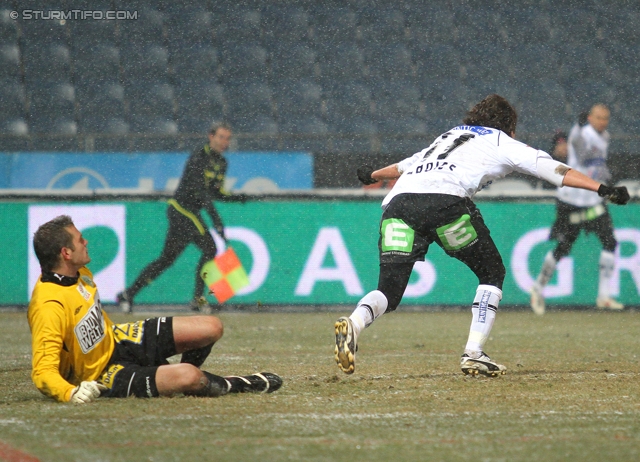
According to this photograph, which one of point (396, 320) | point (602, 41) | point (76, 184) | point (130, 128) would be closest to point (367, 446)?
point (396, 320)

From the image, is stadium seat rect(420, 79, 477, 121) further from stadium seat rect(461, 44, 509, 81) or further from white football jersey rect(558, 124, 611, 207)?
white football jersey rect(558, 124, 611, 207)

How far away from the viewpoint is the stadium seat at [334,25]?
17547 mm

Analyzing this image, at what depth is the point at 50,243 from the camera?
4.77m

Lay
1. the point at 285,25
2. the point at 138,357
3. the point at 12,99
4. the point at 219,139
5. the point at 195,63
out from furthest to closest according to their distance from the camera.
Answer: the point at 285,25
the point at 195,63
the point at 12,99
the point at 219,139
the point at 138,357

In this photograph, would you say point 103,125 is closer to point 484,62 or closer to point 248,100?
point 248,100

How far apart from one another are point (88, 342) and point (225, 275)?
639 centimetres

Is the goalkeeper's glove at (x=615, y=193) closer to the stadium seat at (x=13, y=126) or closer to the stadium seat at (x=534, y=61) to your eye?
the stadium seat at (x=13, y=126)

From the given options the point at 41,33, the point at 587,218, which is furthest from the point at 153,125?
the point at 587,218

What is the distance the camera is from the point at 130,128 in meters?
15.7

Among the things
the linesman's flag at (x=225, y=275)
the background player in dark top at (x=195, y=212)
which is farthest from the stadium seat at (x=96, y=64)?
the linesman's flag at (x=225, y=275)

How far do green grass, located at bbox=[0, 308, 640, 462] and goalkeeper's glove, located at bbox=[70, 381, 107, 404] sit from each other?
0.17 feet

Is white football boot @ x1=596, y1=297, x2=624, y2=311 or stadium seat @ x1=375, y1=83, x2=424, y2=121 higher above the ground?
stadium seat @ x1=375, y1=83, x2=424, y2=121

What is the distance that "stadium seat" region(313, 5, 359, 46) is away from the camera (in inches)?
691

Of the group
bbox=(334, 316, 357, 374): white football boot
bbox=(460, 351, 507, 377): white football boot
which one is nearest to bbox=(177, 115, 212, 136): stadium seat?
bbox=(460, 351, 507, 377): white football boot
